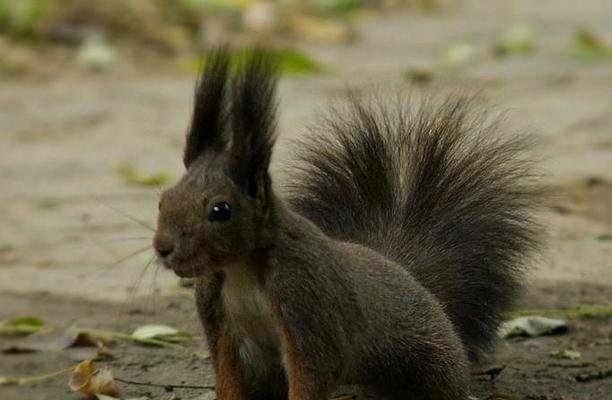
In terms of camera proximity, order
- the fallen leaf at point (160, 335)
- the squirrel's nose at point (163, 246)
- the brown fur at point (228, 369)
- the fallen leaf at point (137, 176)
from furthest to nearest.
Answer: the fallen leaf at point (137, 176), the fallen leaf at point (160, 335), the brown fur at point (228, 369), the squirrel's nose at point (163, 246)

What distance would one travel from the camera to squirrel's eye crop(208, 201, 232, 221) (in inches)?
97.1

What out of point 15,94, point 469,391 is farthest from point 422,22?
point 469,391

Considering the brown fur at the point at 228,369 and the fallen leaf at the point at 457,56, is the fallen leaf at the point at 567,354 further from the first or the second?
the fallen leaf at the point at 457,56

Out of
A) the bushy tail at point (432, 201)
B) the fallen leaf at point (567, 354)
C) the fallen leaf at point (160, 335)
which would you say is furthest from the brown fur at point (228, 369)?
the fallen leaf at point (567, 354)

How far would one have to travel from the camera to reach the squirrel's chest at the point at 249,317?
254 centimetres

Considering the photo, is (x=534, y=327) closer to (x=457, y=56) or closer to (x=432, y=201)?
(x=432, y=201)

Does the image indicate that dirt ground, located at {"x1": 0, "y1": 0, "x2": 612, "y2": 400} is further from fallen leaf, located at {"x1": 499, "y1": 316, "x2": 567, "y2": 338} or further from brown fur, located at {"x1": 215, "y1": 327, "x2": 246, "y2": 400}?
brown fur, located at {"x1": 215, "y1": 327, "x2": 246, "y2": 400}

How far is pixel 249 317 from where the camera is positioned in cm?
258

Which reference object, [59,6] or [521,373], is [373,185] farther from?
[59,6]

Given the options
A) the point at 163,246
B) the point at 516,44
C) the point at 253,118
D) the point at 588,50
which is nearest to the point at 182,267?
the point at 163,246

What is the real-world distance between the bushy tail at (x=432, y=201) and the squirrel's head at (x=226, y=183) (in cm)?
62

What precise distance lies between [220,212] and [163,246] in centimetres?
12

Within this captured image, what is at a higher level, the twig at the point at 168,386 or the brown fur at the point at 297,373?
the brown fur at the point at 297,373

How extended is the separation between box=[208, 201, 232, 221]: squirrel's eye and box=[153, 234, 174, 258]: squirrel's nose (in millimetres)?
83
